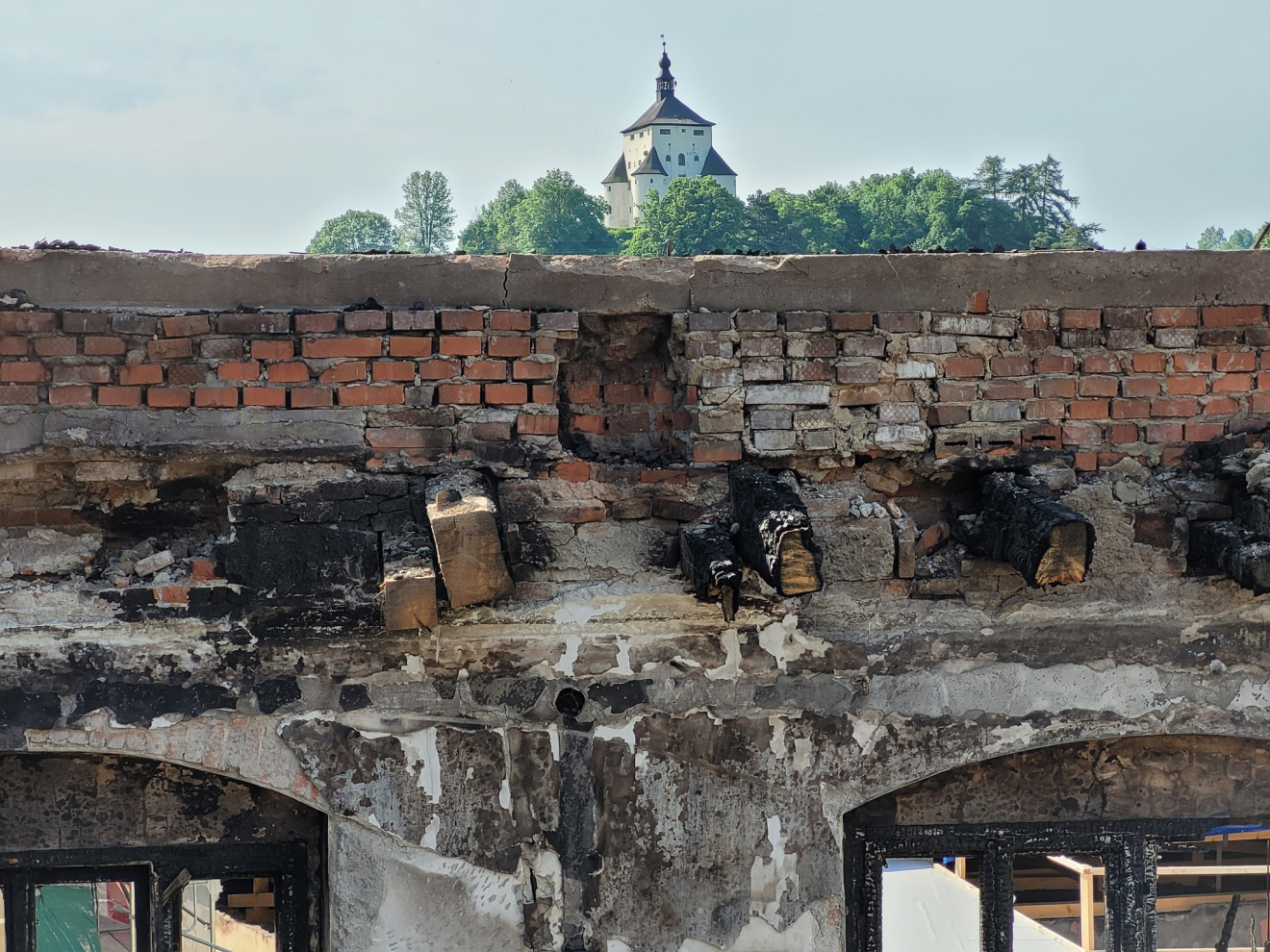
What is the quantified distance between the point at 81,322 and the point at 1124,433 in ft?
9.52

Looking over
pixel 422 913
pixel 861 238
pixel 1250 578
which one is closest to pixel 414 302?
pixel 422 913

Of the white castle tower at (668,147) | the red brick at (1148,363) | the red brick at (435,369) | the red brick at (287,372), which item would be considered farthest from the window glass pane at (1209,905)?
the white castle tower at (668,147)

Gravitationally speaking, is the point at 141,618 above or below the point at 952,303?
below

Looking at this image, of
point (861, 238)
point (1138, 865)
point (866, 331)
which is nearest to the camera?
point (866, 331)

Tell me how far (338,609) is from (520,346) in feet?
2.82

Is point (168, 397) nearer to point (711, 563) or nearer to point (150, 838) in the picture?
point (150, 838)

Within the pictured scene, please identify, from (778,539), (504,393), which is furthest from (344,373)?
(778,539)

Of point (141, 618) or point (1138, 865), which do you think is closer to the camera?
point (141, 618)

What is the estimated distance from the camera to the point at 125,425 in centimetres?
326

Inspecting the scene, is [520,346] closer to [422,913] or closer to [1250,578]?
[422,913]

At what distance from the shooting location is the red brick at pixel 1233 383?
355 centimetres

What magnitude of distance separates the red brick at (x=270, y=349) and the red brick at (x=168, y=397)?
0.68 ft

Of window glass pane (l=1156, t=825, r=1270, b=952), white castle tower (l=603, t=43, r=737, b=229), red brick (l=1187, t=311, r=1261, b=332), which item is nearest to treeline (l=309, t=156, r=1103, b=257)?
white castle tower (l=603, t=43, r=737, b=229)

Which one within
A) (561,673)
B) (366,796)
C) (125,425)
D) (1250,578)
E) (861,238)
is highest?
(861,238)
